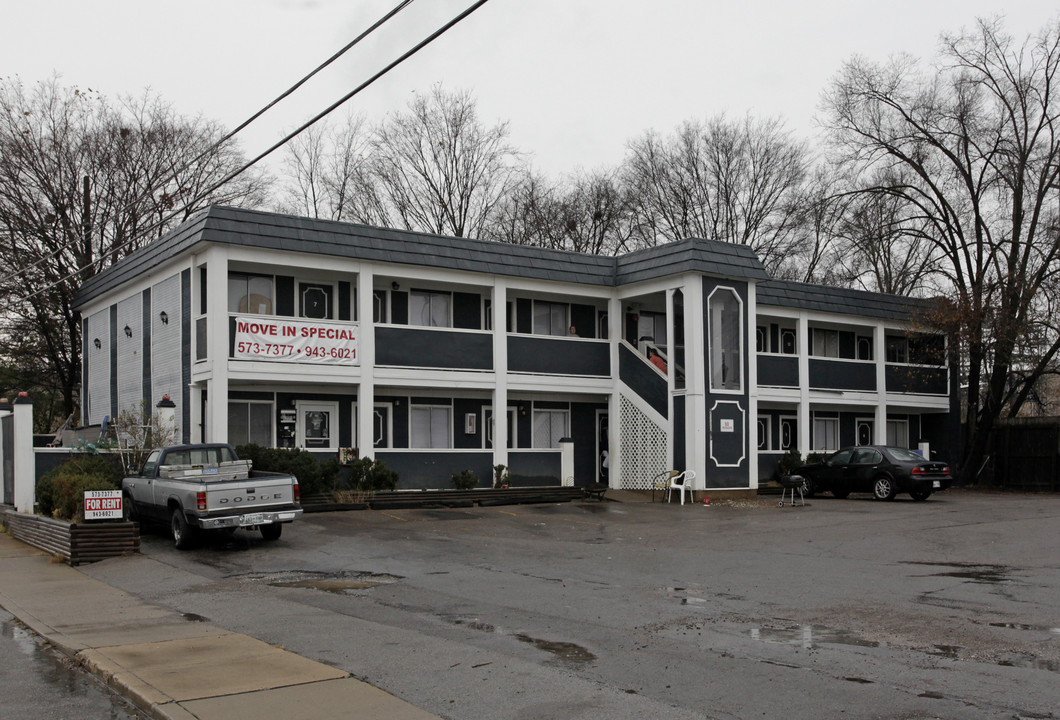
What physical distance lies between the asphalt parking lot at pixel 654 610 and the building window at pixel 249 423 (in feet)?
14.9

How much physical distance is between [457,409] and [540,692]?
20.4 m

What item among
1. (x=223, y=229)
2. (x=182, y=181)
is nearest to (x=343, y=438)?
(x=223, y=229)

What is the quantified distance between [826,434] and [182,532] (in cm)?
2450

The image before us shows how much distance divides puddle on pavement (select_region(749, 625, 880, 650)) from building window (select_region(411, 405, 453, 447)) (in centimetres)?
1802

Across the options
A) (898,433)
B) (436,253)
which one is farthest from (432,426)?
(898,433)

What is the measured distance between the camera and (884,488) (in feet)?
89.9

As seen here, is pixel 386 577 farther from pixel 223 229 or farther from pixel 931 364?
pixel 931 364

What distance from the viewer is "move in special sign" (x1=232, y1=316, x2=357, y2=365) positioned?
76.5 ft

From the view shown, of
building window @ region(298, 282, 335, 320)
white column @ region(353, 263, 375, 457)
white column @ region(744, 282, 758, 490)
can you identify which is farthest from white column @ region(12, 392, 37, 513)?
white column @ region(744, 282, 758, 490)

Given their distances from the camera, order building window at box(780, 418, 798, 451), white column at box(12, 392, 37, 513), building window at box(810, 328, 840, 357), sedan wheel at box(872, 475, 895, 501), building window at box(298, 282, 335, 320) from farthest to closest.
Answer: building window at box(810, 328, 840, 357), building window at box(780, 418, 798, 451), sedan wheel at box(872, 475, 895, 501), building window at box(298, 282, 335, 320), white column at box(12, 392, 37, 513)

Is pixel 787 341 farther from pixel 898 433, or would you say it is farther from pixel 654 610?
pixel 654 610

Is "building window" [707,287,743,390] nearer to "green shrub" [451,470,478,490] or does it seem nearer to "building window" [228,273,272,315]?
"green shrub" [451,470,478,490]

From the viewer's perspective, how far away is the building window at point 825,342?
115 feet

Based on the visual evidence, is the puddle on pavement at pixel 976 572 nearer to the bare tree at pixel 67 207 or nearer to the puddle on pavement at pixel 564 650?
the puddle on pavement at pixel 564 650
